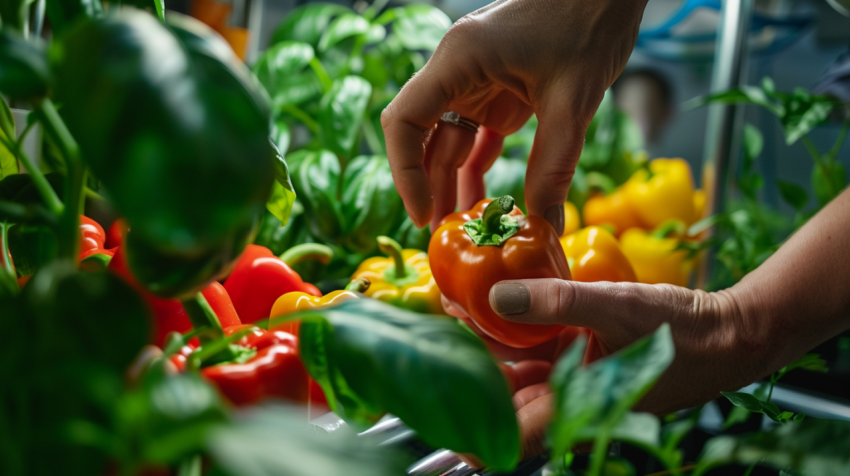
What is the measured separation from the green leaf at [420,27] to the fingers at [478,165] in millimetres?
394

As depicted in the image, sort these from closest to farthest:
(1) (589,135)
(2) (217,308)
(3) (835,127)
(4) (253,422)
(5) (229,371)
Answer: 1. (4) (253,422)
2. (5) (229,371)
3. (2) (217,308)
4. (1) (589,135)
5. (3) (835,127)

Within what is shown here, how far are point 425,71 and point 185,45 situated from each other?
47cm

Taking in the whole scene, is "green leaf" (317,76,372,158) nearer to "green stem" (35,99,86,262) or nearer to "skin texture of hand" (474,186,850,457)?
"skin texture of hand" (474,186,850,457)

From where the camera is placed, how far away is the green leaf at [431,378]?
26 cm

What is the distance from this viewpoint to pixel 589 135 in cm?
154

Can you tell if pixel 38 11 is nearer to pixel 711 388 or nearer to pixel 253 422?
pixel 253 422

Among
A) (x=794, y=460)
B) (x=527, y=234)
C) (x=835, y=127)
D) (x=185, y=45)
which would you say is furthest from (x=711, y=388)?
(x=835, y=127)

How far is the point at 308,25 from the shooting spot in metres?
1.33

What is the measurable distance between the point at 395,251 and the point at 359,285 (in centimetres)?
7

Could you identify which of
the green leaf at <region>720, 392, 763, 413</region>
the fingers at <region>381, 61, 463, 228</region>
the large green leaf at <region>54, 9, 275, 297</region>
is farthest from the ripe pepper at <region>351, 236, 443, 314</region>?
the large green leaf at <region>54, 9, 275, 297</region>

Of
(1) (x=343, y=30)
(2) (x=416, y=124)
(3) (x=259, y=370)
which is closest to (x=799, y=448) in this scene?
(3) (x=259, y=370)

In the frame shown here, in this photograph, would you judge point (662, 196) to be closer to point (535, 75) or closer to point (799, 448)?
point (535, 75)

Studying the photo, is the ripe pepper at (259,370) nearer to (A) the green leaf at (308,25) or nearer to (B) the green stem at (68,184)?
(B) the green stem at (68,184)

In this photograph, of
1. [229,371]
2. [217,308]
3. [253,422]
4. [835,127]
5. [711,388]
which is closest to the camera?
[253,422]
